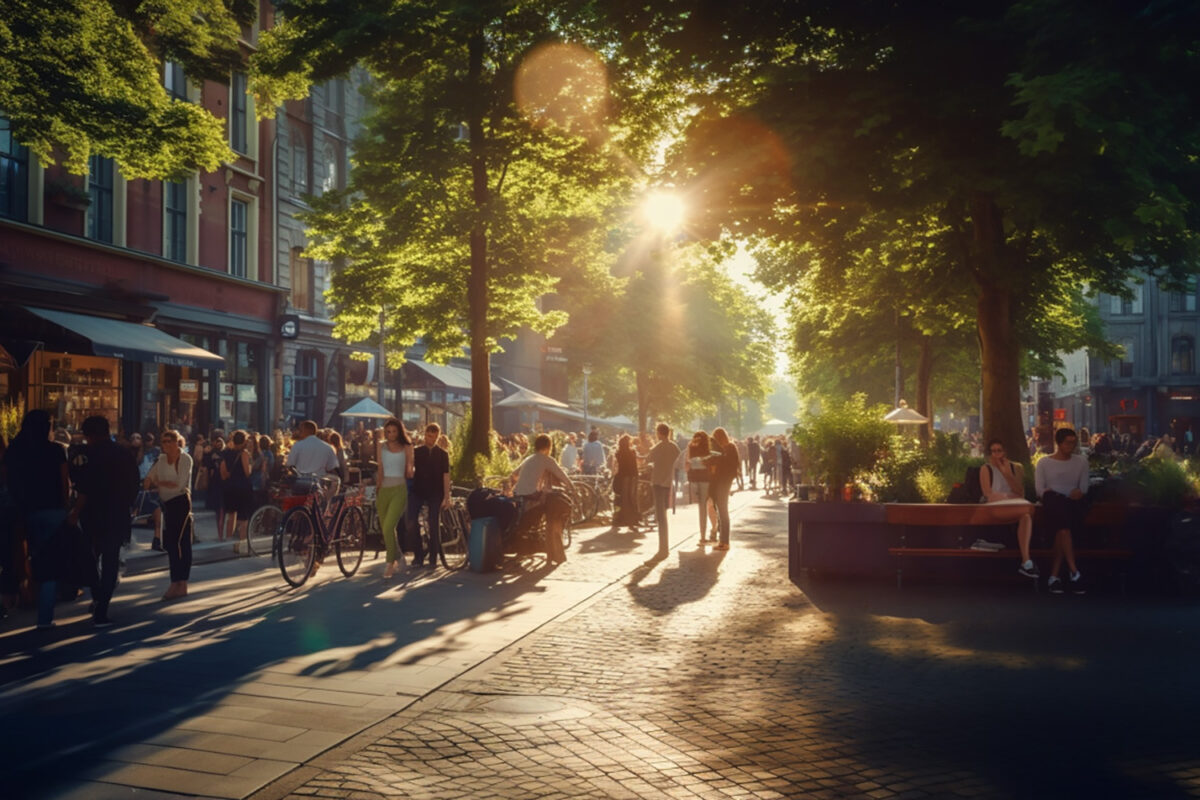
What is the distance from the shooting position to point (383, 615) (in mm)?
10734

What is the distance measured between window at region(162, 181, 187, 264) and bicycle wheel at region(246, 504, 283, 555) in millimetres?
13877

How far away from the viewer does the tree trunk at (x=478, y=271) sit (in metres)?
20.7

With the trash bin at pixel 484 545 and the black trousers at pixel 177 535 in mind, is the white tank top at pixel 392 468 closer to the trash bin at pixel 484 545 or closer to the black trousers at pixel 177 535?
the trash bin at pixel 484 545

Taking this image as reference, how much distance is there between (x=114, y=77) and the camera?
15.8m

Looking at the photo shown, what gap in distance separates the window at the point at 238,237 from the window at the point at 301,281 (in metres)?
3.23

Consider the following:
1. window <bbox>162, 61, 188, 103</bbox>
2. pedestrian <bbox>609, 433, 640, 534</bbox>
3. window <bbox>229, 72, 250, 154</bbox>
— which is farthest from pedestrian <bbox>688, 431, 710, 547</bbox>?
window <bbox>229, 72, 250, 154</bbox>

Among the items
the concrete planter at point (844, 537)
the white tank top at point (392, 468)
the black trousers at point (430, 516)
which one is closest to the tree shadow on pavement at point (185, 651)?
the white tank top at point (392, 468)

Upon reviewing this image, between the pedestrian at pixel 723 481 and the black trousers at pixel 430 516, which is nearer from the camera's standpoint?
the black trousers at pixel 430 516

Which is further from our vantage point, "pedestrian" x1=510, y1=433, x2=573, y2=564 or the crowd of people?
"pedestrian" x1=510, y1=433, x2=573, y2=564

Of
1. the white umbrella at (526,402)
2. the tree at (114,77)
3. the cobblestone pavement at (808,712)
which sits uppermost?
the tree at (114,77)

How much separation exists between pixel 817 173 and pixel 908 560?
470 cm

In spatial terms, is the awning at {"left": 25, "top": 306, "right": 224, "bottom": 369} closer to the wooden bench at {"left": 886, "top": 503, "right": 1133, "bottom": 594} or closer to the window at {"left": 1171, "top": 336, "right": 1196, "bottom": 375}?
the wooden bench at {"left": 886, "top": 503, "right": 1133, "bottom": 594}

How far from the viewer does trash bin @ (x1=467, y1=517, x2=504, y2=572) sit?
1443cm

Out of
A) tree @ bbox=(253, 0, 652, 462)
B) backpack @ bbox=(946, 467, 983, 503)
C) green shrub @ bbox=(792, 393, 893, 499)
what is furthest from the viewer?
tree @ bbox=(253, 0, 652, 462)
